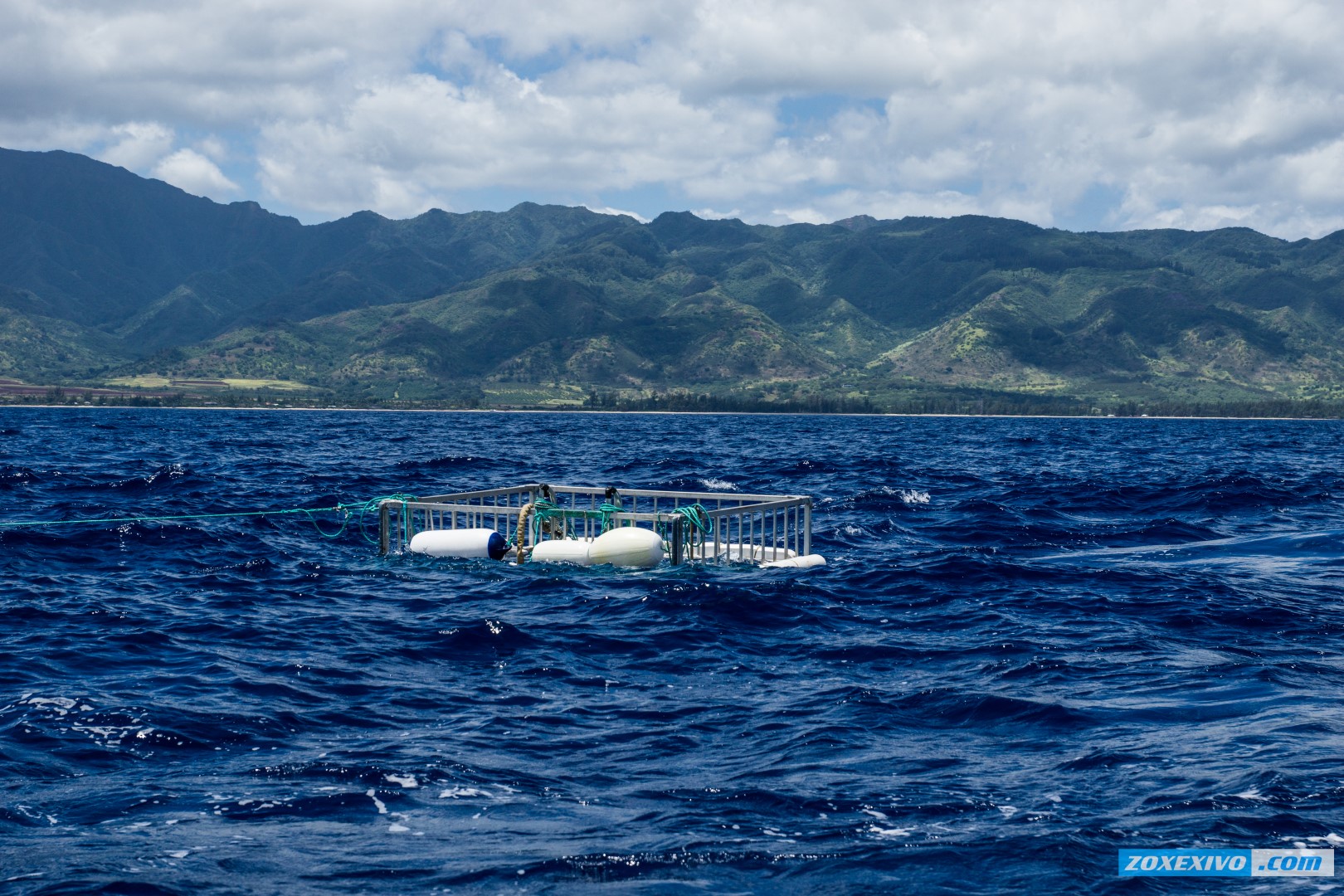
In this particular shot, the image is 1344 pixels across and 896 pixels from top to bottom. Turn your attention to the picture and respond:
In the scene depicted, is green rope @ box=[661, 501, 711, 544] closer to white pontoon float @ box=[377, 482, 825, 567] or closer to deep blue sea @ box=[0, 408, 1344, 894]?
white pontoon float @ box=[377, 482, 825, 567]

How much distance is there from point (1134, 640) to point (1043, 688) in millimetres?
4466

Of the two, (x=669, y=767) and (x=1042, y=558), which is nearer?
(x=669, y=767)

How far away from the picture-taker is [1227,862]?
10594mm

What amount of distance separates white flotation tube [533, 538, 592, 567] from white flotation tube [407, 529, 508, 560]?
0.89m

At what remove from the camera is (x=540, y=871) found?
407 inches

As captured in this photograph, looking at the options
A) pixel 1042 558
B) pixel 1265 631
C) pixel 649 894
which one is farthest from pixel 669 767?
pixel 1042 558

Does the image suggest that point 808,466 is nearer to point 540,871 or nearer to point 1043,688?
point 1043,688

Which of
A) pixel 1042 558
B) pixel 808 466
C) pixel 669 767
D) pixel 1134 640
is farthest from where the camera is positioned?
pixel 808 466

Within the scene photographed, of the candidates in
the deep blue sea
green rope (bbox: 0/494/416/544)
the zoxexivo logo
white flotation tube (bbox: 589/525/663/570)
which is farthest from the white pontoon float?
the zoxexivo logo

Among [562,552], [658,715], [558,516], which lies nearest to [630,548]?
[562,552]

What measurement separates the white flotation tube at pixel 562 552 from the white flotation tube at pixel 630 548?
515 millimetres

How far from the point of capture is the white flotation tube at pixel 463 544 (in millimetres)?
28438

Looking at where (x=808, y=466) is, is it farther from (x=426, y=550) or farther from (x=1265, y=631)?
(x=1265, y=631)

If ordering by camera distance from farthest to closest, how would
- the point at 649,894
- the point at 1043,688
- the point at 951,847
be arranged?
1. the point at 1043,688
2. the point at 951,847
3. the point at 649,894
